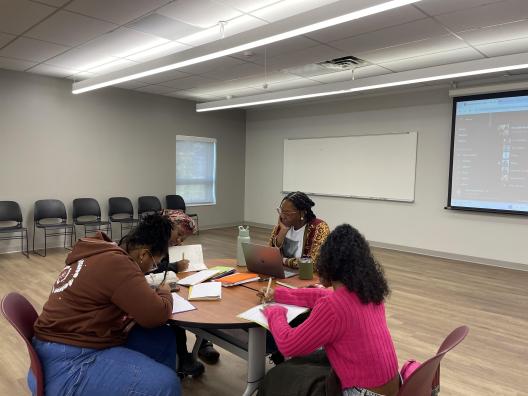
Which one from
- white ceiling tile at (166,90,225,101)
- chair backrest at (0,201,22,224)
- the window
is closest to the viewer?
chair backrest at (0,201,22,224)

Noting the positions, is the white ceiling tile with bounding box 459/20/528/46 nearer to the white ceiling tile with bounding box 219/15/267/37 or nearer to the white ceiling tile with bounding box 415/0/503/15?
the white ceiling tile with bounding box 415/0/503/15

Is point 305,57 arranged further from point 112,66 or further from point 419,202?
point 419,202

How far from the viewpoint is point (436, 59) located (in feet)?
16.0

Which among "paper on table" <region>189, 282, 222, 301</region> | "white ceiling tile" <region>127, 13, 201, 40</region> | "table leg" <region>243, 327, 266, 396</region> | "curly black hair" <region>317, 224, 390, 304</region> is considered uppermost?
"white ceiling tile" <region>127, 13, 201, 40</region>

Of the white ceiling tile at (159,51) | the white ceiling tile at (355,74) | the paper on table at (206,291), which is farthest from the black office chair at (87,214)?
the paper on table at (206,291)

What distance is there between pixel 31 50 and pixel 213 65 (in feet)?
6.85

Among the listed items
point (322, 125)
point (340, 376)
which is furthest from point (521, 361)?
point (322, 125)

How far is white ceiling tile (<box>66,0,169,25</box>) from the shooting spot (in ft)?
10.8

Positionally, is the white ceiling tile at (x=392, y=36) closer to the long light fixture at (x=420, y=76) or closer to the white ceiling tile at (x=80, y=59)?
the long light fixture at (x=420, y=76)

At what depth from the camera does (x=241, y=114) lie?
880 centimetres

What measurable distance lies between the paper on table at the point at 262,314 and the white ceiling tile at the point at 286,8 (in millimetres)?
2555

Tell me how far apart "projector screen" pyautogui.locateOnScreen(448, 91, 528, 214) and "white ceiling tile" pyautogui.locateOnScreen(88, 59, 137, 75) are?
14.9ft

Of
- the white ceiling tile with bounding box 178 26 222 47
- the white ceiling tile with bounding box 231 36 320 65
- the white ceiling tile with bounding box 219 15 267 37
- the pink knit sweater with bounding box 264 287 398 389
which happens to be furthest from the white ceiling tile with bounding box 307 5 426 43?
the pink knit sweater with bounding box 264 287 398 389

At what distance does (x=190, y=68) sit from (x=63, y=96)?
224cm
